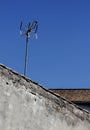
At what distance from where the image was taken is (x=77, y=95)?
29.7 m

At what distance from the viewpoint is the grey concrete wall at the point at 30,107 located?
10.1 m

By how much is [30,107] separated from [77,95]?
19.2 m

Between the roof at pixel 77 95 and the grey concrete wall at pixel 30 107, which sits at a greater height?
the roof at pixel 77 95

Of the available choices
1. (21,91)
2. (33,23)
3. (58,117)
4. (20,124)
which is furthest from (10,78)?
(33,23)

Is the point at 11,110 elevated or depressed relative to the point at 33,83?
depressed

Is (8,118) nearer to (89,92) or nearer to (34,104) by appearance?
(34,104)

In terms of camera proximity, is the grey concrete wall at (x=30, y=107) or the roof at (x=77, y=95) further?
the roof at (x=77, y=95)

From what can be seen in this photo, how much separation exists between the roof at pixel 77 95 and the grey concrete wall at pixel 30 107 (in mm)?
16448

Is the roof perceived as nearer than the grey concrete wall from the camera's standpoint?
No

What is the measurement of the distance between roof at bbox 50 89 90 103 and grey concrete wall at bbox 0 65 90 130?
54.0ft

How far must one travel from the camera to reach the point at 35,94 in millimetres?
10945

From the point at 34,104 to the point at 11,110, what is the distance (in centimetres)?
86

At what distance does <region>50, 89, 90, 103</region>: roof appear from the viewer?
28609 mm

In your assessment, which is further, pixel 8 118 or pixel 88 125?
pixel 88 125
